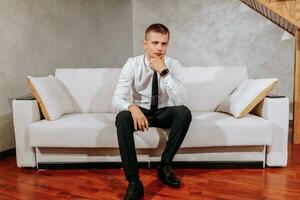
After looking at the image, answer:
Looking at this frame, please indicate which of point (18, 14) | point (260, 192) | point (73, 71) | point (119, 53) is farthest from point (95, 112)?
point (119, 53)

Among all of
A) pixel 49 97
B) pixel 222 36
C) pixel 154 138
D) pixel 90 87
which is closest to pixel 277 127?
pixel 154 138

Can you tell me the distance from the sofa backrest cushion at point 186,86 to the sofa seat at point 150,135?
0.52 metres

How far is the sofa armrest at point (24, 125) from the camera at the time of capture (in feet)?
7.75

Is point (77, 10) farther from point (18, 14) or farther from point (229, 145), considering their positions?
point (229, 145)

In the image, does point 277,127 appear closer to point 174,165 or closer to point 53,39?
point 174,165

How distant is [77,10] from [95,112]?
1.59 meters

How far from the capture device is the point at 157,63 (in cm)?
208

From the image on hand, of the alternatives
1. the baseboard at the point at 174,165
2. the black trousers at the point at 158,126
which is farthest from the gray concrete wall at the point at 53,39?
the black trousers at the point at 158,126

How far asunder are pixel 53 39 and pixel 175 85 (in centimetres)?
186

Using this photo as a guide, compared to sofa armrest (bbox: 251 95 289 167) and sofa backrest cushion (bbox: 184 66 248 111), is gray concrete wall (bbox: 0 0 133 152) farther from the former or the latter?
sofa armrest (bbox: 251 95 289 167)

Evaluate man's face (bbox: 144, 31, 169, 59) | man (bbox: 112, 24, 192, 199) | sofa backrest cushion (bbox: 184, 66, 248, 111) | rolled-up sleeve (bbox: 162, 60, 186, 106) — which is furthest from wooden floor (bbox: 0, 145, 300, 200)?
man's face (bbox: 144, 31, 169, 59)

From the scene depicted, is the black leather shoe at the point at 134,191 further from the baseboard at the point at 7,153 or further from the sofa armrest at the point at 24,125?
the baseboard at the point at 7,153

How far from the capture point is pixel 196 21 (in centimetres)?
450

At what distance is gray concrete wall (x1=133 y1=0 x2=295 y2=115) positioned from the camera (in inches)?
161
